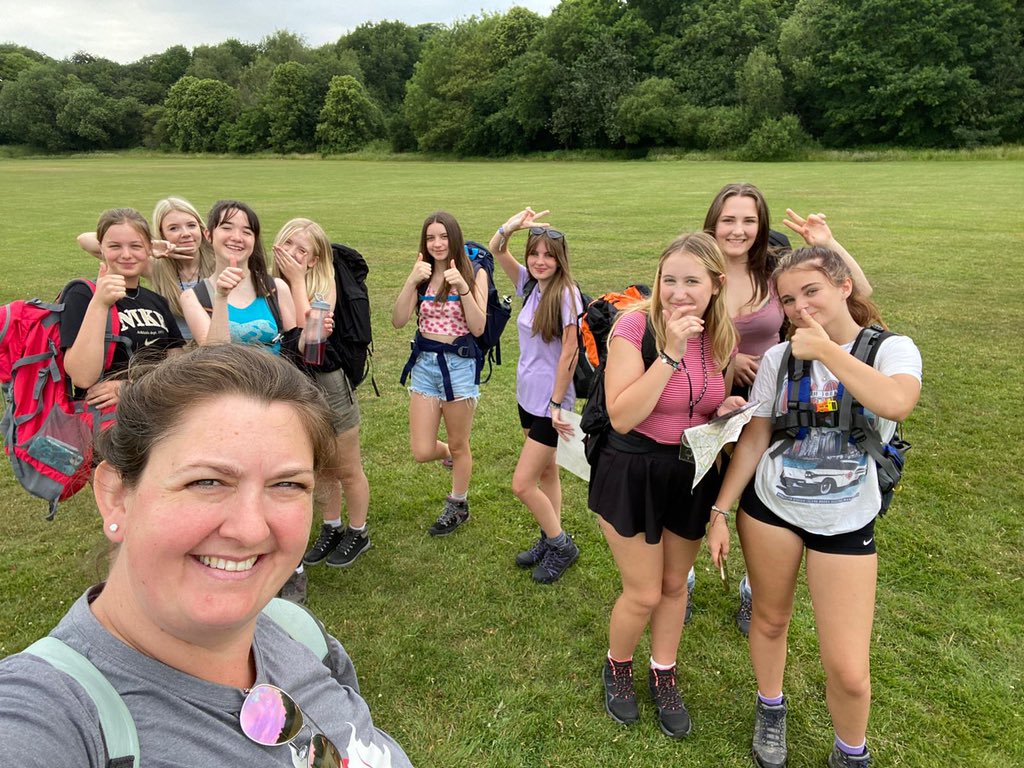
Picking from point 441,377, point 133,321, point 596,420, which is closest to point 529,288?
point 441,377

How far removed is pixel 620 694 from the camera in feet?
10.7

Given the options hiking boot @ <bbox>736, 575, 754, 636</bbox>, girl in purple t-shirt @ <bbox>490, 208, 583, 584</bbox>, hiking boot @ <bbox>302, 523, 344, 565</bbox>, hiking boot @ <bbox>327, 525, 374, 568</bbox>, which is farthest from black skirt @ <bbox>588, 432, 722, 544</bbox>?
hiking boot @ <bbox>302, 523, 344, 565</bbox>

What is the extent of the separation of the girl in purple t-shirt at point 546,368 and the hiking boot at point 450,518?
32.9 inches

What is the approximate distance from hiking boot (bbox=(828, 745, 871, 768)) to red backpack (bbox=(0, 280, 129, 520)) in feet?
12.7

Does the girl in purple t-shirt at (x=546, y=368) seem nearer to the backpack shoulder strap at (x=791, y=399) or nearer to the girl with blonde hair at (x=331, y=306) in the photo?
the girl with blonde hair at (x=331, y=306)

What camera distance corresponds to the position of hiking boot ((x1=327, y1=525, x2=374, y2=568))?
14.8 feet

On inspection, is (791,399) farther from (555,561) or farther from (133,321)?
(133,321)

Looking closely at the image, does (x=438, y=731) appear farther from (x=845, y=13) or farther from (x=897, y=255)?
(x=845, y=13)

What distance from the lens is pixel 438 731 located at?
317 cm

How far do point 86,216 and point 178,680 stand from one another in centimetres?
2630

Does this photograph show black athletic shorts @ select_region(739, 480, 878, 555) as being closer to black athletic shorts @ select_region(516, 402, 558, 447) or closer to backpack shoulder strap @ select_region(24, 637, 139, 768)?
black athletic shorts @ select_region(516, 402, 558, 447)

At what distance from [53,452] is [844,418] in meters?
3.83

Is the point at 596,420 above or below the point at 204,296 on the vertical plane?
below

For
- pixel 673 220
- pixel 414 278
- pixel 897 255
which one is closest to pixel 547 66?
pixel 673 220
